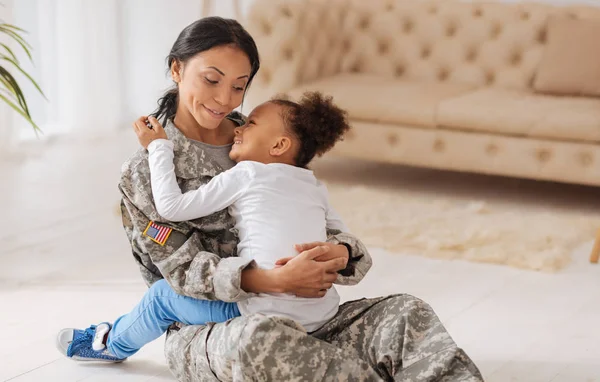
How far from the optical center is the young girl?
1.99 metres

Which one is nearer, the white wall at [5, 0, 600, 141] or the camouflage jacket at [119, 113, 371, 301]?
the camouflage jacket at [119, 113, 371, 301]

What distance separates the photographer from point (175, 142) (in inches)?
82.6

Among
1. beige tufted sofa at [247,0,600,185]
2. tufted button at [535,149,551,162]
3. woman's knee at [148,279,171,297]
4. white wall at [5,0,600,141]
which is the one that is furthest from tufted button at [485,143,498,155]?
woman's knee at [148,279,171,297]

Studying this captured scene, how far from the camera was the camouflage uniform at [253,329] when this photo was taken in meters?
1.85

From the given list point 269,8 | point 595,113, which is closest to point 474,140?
point 595,113

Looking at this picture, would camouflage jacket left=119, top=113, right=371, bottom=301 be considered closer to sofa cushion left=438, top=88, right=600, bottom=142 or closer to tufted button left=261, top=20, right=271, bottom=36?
sofa cushion left=438, top=88, right=600, bottom=142

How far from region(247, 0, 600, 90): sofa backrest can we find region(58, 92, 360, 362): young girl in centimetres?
245

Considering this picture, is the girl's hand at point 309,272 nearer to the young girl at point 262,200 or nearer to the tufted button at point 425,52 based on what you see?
the young girl at point 262,200

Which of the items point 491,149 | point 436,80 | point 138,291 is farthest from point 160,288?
point 436,80

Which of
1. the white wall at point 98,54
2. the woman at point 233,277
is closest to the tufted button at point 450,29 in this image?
the white wall at point 98,54

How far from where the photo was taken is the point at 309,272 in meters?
1.93

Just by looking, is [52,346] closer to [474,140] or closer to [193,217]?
[193,217]

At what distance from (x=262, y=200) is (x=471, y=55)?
10.0 ft

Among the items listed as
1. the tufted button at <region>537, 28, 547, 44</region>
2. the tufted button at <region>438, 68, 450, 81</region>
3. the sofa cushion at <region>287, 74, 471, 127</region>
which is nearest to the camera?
the sofa cushion at <region>287, 74, 471, 127</region>
